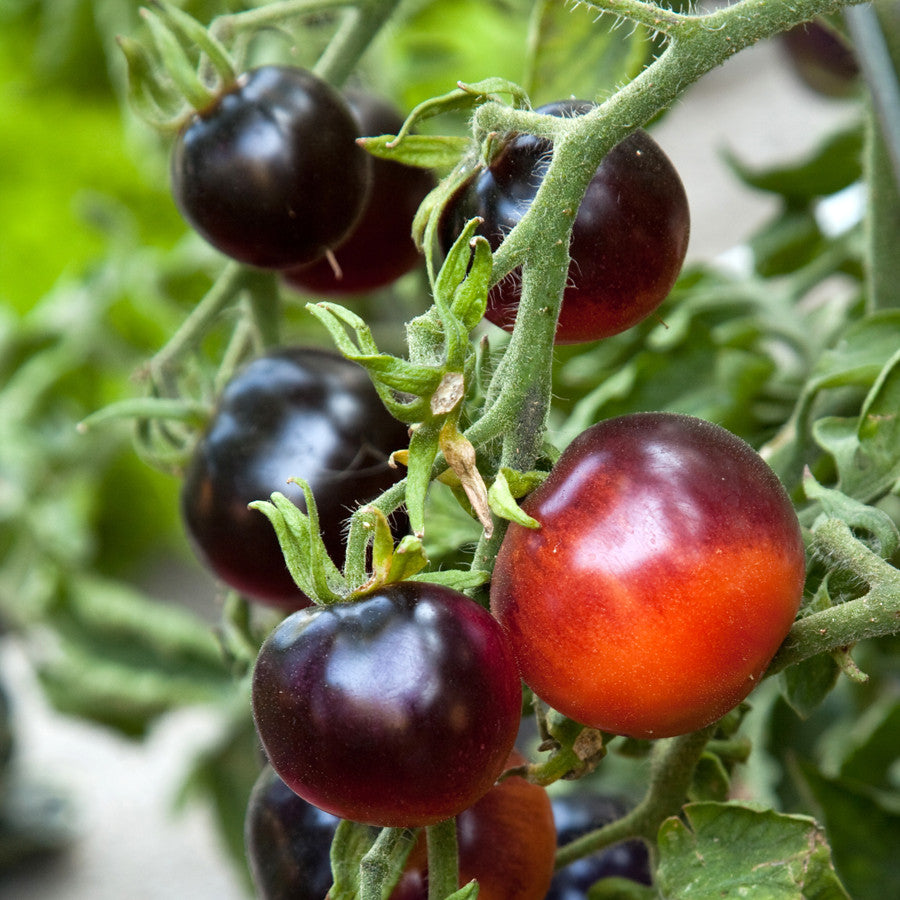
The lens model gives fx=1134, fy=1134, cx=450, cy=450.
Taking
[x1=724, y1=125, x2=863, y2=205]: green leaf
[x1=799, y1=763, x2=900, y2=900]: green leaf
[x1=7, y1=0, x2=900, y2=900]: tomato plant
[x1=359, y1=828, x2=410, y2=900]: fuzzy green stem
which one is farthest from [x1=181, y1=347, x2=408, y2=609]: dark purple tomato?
[x1=724, y1=125, x2=863, y2=205]: green leaf

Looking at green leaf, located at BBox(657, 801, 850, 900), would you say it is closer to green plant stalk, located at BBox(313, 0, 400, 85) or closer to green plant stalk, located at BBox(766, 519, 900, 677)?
green plant stalk, located at BBox(766, 519, 900, 677)

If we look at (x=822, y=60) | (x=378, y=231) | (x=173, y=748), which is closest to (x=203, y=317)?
(x=378, y=231)

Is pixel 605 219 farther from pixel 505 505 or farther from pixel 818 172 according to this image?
pixel 818 172

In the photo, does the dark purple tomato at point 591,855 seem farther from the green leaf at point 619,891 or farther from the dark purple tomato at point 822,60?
the dark purple tomato at point 822,60

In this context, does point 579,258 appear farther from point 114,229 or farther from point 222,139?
point 114,229

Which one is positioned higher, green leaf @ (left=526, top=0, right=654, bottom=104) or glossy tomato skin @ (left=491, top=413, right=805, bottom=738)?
glossy tomato skin @ (left=491, top=413, right=805, bottom=738)

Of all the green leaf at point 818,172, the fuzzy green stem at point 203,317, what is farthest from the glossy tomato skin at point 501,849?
the green leaf at point 818,172
